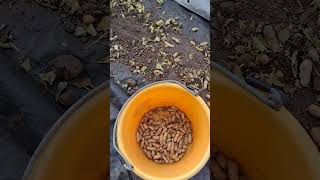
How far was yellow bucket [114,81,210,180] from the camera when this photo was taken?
3.02 feet

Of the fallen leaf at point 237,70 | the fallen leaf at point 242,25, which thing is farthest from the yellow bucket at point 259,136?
the fallen leaf at point 242,25

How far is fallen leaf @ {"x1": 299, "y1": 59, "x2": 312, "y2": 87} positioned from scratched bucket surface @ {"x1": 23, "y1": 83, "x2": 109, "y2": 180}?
426mm

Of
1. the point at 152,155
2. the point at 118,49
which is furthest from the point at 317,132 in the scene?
the point at 118,49

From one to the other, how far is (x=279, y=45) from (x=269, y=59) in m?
0.04

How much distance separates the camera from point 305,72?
1.11 m

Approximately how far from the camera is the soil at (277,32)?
111cm

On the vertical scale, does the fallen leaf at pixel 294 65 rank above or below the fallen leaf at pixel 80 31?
below

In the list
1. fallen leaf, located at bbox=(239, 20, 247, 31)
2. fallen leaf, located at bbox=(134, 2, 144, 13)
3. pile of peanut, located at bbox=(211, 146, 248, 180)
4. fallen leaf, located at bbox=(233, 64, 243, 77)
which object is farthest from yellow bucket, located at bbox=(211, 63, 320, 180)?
fallen leaf, located at bbox=(134, 2, 144, 13)

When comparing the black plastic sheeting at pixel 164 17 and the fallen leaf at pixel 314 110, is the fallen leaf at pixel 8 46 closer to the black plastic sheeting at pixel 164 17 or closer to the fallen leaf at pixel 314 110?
the black plastic sheeting at pixel 164 17

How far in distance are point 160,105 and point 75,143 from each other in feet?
0.67

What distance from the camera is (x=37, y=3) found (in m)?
1.19

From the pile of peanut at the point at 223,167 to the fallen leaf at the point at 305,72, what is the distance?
0.81 ft

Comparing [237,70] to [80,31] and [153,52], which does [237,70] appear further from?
[80,31]

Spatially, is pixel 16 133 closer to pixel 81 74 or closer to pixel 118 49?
pixel 81 74
